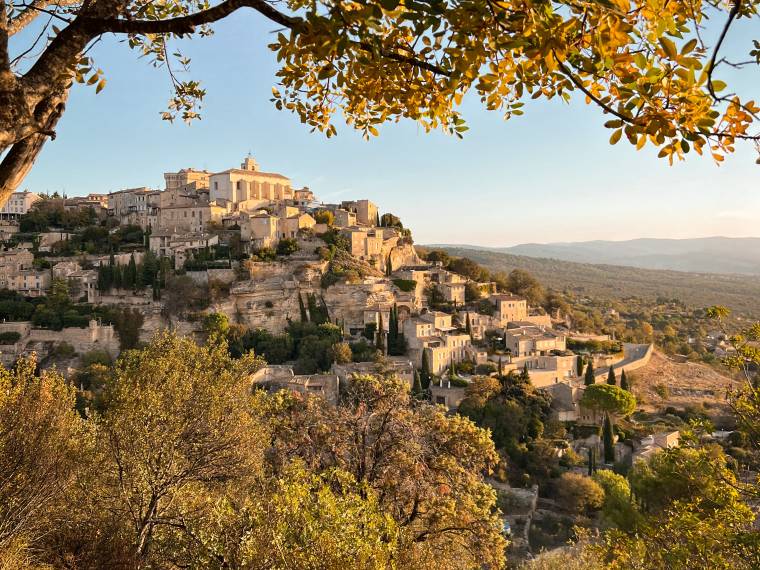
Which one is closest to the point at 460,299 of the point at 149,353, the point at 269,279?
the point at 269,279

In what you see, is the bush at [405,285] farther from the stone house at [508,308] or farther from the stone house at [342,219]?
the stone house at [342,219]

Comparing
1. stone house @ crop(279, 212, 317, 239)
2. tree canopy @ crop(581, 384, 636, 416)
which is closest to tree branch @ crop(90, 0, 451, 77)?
tree canopy @ crop(581, 384, 636, 416)

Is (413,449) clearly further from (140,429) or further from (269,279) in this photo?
(269,279)

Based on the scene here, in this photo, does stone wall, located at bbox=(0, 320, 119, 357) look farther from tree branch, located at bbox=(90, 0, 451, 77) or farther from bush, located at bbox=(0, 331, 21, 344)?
tree branch, located at bbox=(90, 0, 451, 77)

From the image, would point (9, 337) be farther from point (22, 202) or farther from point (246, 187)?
point (22, 202)

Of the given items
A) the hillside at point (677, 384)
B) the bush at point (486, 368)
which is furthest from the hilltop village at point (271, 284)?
the hillside at point (677, 384)
